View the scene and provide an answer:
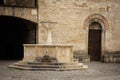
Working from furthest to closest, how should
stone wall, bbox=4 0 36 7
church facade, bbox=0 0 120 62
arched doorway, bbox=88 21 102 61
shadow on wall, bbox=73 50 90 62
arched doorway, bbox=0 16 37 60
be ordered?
arched doorway, bbox=0 16 37 60, stone wall, bbox=4 0 36 7, arched doorway, bbox=88 21 102 61, shadow on wall, bbox=73 50 90 62, church facade, bbox=0 0 120 62

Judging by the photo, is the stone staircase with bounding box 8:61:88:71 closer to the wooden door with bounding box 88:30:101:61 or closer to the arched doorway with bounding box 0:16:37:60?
the wooden door with bounding box 88:30:101:61

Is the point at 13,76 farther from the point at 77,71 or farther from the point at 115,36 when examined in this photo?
the point at 115,36

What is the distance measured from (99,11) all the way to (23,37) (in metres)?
5.55

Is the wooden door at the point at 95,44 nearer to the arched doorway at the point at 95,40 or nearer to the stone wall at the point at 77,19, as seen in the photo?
the arched doorway at the point at 95,40

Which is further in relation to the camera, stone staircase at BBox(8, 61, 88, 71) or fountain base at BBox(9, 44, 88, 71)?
fountain base at BBox(9, 44, 88, 71)

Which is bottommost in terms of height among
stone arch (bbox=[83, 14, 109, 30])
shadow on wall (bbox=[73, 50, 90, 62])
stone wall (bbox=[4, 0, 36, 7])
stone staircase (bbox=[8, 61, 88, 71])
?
stone staircase (bbox=[8, 61, 88, 71])

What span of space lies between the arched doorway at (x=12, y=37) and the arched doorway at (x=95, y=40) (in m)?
4.18

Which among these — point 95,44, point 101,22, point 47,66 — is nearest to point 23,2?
point 101,22

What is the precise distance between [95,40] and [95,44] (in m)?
0.25

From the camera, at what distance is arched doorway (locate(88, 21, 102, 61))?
20438 mm

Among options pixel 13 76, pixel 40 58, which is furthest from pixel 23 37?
pixel 13 76

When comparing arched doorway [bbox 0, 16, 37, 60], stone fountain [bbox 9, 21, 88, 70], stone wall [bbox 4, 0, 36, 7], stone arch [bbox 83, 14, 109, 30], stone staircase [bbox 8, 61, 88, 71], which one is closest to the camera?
stone staircase [bbox 8, 61, 88, 71]

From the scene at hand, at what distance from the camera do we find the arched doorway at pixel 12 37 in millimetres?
22469

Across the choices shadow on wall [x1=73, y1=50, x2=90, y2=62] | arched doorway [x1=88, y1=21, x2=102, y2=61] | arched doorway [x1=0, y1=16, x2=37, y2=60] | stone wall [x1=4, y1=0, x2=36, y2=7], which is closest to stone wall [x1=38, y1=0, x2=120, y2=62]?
shadow on wall [x1=73, y1=50, x2=90, y2=62]
